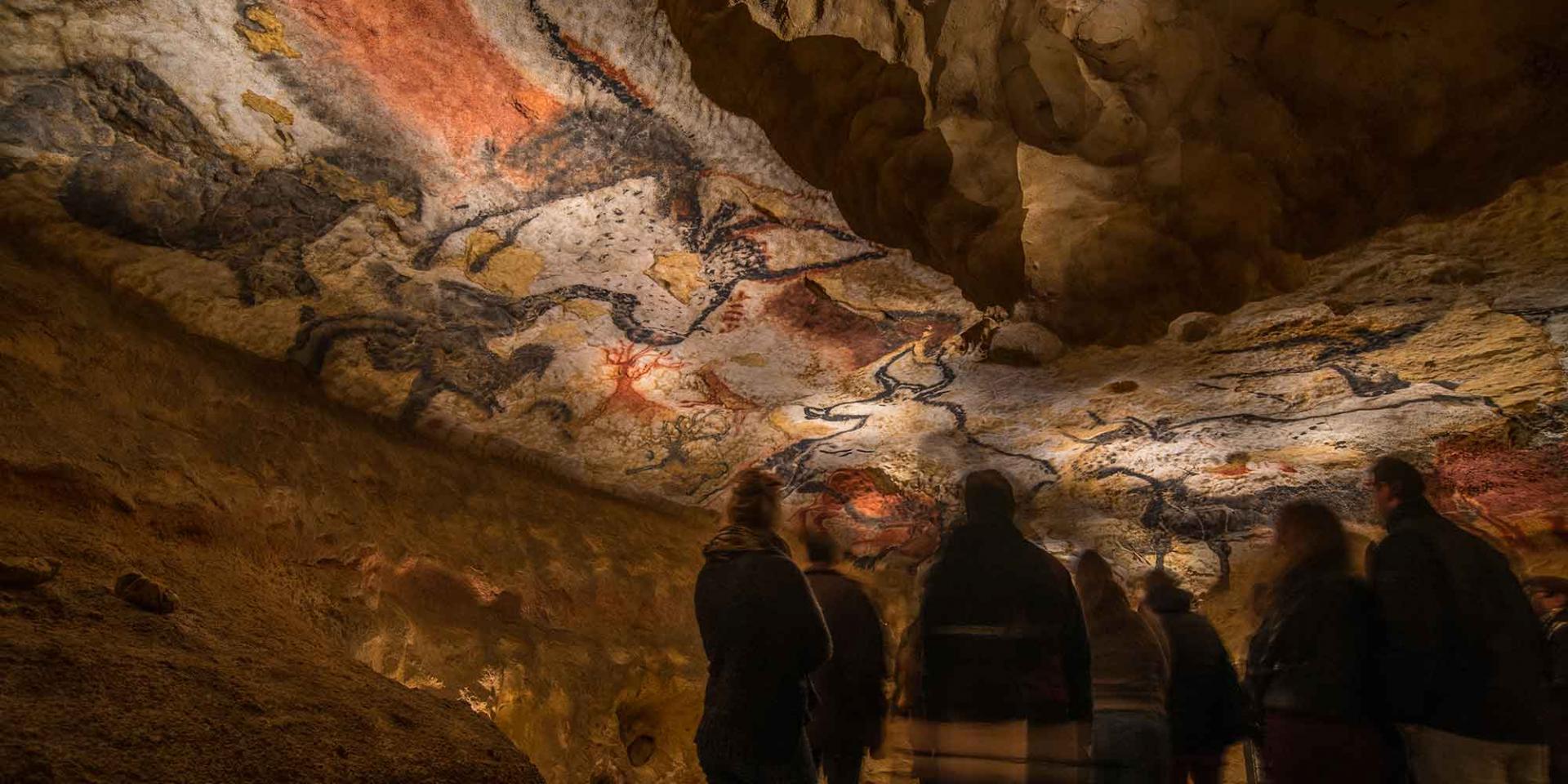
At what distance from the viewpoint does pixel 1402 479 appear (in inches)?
104

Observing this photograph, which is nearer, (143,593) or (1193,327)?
(143,593)

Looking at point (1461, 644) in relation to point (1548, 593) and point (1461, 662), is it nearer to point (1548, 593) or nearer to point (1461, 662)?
point (1461, 662)

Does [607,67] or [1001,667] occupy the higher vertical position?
[607,67]

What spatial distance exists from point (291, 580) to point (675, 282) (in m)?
2.05

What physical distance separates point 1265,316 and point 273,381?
447 cm

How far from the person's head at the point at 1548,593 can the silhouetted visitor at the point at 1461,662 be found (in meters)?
1.80

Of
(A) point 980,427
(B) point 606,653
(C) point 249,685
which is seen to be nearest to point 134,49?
(C) point 249,685

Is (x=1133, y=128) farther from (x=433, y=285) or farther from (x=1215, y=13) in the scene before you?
(x=433, y=285)

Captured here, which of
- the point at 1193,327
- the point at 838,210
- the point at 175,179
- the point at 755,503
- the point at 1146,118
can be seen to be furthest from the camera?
the point at 1193,327

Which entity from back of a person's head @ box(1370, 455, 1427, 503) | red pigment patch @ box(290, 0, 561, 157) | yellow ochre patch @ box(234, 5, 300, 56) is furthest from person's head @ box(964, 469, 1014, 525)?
yellow ochre patch @ box(234, 5, 300, 56)

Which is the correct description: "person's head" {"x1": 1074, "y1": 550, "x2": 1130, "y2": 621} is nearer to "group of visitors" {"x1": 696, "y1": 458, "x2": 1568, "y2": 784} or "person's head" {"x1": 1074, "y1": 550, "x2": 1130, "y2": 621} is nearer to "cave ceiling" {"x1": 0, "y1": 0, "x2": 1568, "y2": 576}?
"group of visitors" {"x1": 696, "y1": 458, "x2": 1568, "y2": 784}

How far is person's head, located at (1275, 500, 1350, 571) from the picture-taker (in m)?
2.66

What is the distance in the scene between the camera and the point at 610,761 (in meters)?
4.29

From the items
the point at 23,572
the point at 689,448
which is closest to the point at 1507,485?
the point at 689,448
